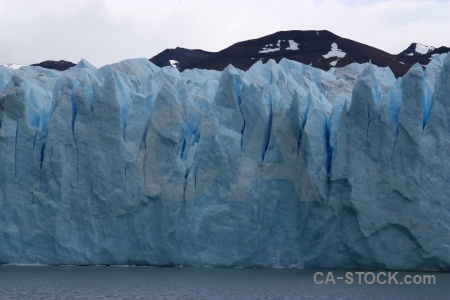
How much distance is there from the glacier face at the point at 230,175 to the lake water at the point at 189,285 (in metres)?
0.65

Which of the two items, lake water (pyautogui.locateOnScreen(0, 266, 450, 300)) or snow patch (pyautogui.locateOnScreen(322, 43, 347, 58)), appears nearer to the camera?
lake water (pyautogui.locateOnScreen(0, 266, 450, 300))

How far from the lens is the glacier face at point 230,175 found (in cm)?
2373

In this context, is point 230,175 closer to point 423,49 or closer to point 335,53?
point 335,53

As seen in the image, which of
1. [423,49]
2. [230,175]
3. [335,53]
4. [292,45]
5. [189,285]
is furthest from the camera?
[423,49]

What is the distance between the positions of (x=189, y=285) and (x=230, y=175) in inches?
160

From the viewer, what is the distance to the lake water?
2025 centimetres

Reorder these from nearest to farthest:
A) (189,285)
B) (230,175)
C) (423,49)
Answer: (189,285) → (230,175) → (423,49)

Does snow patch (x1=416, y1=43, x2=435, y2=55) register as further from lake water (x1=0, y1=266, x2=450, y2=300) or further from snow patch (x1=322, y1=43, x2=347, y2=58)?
lake water (x1=0, y1=266, x2=450, y2=300)

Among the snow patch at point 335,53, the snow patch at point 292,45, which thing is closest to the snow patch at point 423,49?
the snow patch at point 335,53

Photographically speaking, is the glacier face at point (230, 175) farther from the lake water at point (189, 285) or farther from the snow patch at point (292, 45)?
the snow patch at point (292, 45)

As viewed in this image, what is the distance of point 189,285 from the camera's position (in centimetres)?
2195

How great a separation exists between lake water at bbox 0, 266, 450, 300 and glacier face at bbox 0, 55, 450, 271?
65cm

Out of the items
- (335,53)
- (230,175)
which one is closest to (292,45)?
(335,53)

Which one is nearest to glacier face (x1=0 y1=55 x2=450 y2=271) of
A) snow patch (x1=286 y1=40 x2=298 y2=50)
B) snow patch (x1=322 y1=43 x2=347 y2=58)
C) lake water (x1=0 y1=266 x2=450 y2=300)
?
lake water (x1=0 y1=266 x2=450 y2=300)
